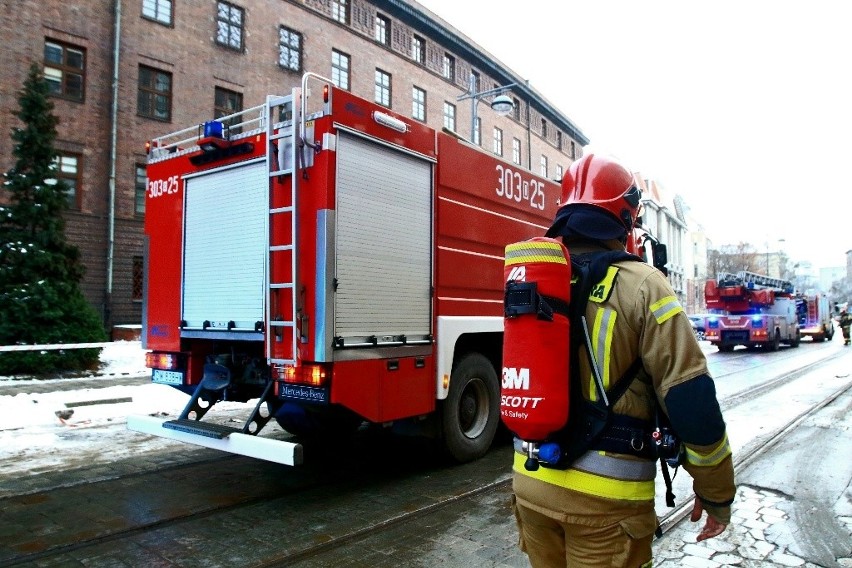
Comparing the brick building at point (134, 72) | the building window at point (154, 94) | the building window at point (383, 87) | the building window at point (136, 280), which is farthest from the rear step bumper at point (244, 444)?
the building window at point (383, 87)

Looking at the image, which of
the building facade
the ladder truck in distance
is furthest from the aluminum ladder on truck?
the building facade

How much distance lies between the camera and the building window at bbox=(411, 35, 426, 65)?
29891 mm

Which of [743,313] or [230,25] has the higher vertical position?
[230,25]

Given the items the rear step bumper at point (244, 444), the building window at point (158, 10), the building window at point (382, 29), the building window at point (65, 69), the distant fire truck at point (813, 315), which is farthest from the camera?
the distant fire truck at point (813, 315)

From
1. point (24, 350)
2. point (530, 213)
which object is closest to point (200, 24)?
point (24, 350)

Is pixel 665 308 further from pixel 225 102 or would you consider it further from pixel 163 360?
pixel 225 102

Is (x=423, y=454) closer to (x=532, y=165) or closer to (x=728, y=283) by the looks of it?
(x=728, y=283)

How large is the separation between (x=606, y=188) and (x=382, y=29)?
93.1ft

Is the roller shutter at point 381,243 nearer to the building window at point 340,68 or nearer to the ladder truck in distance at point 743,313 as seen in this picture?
the building window at point 340,68

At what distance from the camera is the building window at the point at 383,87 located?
91.9ft

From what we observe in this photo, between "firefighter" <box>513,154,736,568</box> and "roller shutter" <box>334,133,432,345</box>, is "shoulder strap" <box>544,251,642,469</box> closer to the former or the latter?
"firefighter" <box>513,154,736,568</box>

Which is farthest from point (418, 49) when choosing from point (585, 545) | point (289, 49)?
point (585, 545)

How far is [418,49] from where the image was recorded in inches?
1196

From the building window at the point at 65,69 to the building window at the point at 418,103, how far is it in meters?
14.7
